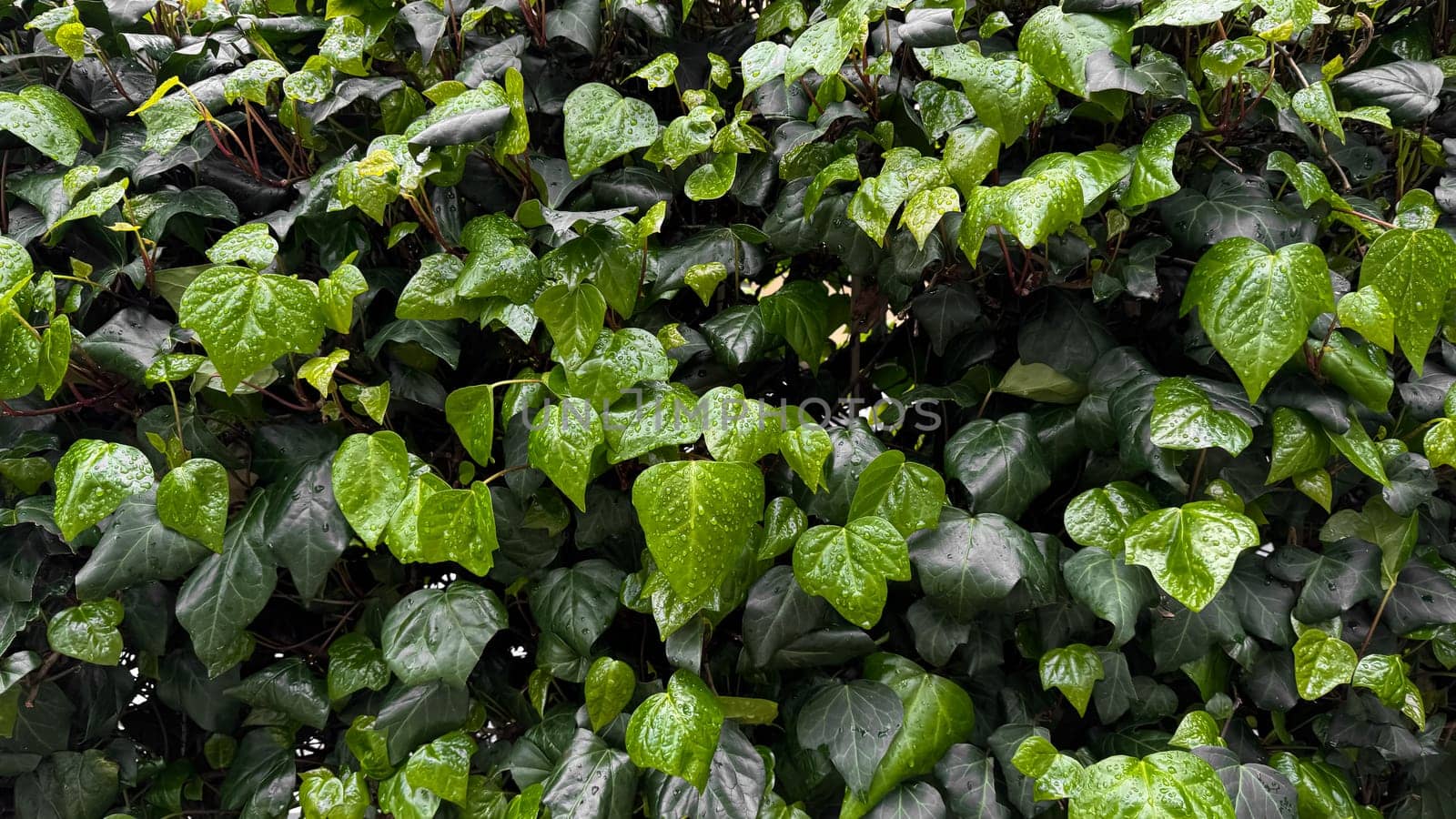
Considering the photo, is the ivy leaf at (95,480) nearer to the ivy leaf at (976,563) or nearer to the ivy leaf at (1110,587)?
the ivy leaf at (976,563)

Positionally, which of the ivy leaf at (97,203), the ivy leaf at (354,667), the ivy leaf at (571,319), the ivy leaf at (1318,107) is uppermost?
the ivy leaf at (1318,107)

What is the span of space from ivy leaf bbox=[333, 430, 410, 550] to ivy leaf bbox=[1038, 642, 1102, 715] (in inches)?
29.0

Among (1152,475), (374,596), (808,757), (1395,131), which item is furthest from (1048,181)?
(374,596)

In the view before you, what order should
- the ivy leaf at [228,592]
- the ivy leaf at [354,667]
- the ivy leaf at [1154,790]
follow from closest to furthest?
the ivy leaf at [1154,790]
the ivy leaf at [228,592]
the ivy leaf at [354,667]

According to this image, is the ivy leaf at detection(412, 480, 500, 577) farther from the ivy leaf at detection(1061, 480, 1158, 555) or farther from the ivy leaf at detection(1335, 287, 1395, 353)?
the ivy leaf at detection(1335, 287, 1395, 353)

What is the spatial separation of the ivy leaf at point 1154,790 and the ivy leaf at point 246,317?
0.90 meters

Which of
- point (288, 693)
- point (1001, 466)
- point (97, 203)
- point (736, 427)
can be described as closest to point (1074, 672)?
point (1001, 466)

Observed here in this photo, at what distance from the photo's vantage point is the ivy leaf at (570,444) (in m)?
0.99

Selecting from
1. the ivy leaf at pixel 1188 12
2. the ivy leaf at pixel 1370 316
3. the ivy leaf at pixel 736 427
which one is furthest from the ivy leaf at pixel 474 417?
the ivy leaf at pixel 1370 316

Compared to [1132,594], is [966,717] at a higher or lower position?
lower

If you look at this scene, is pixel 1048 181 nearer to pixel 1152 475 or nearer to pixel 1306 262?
pixel 1306 262

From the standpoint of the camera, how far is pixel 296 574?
3.51 ft

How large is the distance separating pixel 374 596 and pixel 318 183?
1.76ft

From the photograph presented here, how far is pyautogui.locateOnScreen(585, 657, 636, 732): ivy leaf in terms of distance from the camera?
1094 millimetres
